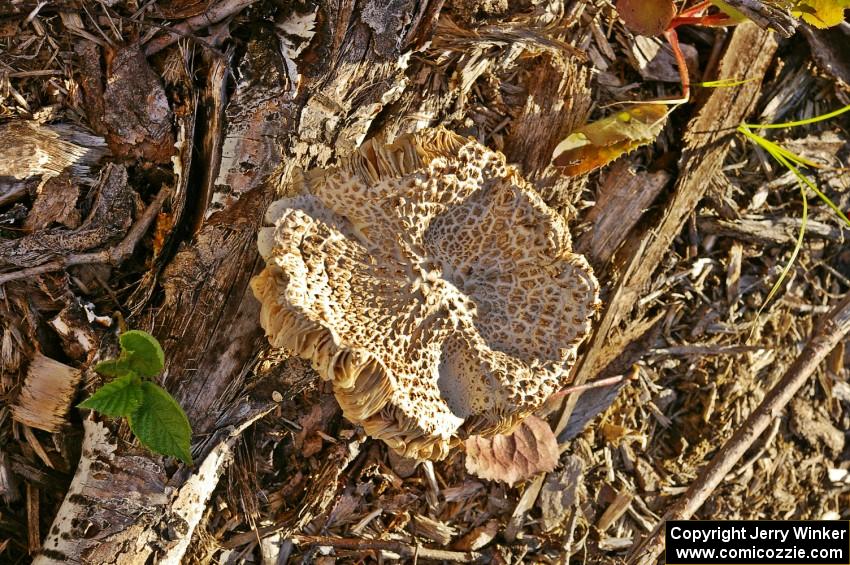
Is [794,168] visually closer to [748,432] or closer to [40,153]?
[748,432]

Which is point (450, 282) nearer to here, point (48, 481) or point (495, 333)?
point (495, 333)

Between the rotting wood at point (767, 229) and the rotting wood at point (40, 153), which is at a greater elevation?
the rotting wood at point (40, 153)

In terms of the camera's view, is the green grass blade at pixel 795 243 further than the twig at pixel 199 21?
Yes

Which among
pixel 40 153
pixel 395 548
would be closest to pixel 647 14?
pixel 40 153

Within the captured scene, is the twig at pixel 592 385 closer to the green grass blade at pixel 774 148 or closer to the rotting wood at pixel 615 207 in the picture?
the rotting wood at pixel 615 207

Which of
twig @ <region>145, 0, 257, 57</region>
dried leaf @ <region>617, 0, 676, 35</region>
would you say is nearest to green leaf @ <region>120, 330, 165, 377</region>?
twig @ <region>145, 0, 257, 57</region>

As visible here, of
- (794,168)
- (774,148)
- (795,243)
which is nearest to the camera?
(774,148)

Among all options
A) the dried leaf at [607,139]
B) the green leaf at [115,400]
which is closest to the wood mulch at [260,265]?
the dried leaf at [607,139]

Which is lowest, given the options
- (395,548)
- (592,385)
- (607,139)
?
(395,548)
